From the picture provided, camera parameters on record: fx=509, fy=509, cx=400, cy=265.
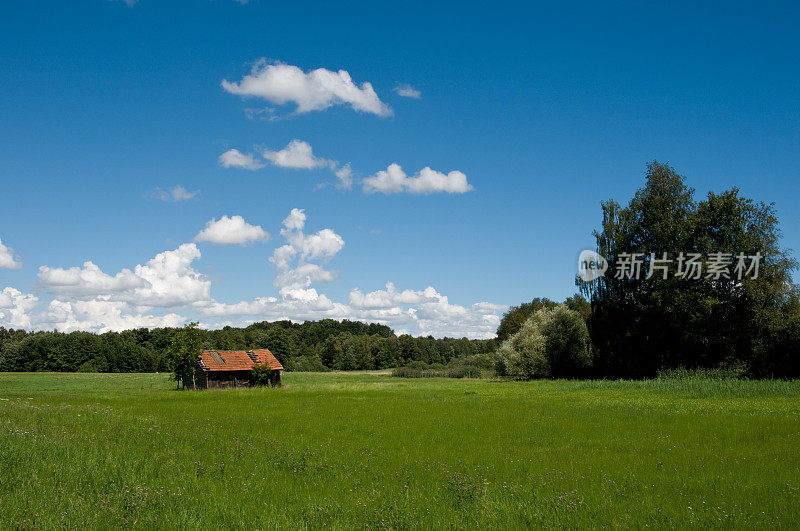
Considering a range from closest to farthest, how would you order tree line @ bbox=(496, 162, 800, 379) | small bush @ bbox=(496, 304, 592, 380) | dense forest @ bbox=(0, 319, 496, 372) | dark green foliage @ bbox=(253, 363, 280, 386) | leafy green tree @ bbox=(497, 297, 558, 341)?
tree line @ bbox=(496, 162, 800, 379)
dark green foliage @ bbox=(253, 363, 280, 386)
small bush @ bbox=(496, 304, 592, 380)
leafy green tree @ bbox=(497, 297, 558, 341)
dense forest @ bbox=(0, 319, 496, 372)

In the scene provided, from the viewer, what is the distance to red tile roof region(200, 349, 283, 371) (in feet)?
181

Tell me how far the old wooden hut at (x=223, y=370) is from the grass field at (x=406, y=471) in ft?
109

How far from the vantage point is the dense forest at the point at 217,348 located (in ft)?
368

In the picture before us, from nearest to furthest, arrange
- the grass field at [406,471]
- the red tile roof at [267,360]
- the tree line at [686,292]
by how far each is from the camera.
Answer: the grass field at [406,471], the tree line at [686,292], the red tile roof at [267,360]

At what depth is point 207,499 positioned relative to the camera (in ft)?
32.9

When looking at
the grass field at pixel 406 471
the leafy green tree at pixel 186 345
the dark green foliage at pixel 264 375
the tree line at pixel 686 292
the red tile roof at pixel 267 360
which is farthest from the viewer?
the red tile roof at pixel 267 360

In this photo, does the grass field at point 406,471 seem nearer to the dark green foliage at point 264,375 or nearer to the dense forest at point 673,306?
the dense forest at point 673,306

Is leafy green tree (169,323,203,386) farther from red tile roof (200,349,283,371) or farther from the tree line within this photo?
the tree line

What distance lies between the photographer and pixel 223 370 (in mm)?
55281

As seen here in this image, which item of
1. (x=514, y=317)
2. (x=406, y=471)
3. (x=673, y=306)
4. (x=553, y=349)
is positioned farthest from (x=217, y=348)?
(x=406, y=471)

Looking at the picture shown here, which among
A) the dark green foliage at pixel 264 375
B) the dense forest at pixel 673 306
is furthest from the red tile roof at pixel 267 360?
the dense forest at pixel 673 306

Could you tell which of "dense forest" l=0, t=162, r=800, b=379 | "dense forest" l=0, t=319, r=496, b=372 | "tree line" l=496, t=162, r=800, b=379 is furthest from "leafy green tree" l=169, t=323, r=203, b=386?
"tree line" l=496, t=162, r=800, b=379

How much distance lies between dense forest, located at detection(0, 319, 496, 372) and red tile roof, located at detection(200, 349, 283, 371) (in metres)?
30.4

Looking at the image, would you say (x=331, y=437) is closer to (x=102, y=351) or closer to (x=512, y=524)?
(x=512, y=524)
